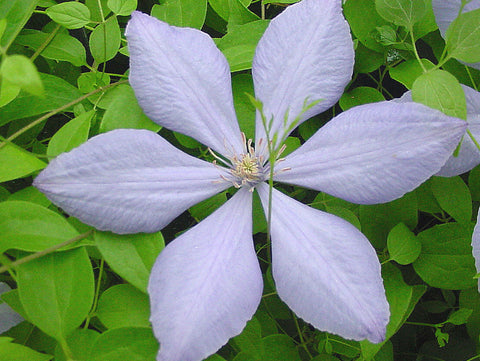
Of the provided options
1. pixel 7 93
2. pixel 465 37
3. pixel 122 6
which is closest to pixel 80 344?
pixel 7 93

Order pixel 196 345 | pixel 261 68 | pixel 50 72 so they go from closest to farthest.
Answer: pixel 196 345 < pixel 261 68 < pixel 50 72

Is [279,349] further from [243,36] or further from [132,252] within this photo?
[243,36]

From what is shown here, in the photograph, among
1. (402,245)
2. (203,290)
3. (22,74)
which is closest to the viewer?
(22,74)

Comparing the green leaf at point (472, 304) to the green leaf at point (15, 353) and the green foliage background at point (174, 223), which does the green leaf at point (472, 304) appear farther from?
the green leaf at point (15, 353)

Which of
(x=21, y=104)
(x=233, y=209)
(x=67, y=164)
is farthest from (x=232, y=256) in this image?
(x=21, y=104)

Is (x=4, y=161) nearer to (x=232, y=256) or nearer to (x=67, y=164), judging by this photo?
(x=67, y=164)

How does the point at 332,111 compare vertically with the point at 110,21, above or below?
below

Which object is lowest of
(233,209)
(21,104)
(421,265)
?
(421,265)
